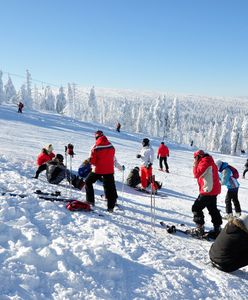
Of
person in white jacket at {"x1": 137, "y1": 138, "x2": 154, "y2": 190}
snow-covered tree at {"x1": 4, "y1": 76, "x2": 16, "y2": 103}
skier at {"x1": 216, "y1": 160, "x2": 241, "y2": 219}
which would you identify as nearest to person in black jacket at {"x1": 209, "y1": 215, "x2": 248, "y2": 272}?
skier at {"x1": 216, "y1": 160, "x2": 241, "y2": 219}

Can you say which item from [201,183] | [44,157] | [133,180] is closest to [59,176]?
[44,157]

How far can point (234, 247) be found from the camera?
508 centimetres

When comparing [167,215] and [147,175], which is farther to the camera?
[147,175]

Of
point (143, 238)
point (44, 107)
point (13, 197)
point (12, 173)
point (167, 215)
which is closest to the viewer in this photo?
point (143, 238)

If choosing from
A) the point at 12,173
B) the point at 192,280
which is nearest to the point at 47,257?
the point at 192,280

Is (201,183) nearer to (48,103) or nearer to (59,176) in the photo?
(59,176)

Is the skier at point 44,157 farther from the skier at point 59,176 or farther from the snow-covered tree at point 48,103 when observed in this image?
the snow-covered tree at point 48,103

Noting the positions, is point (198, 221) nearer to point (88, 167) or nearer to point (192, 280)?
point (192, 280)

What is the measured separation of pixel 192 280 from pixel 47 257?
214 cm

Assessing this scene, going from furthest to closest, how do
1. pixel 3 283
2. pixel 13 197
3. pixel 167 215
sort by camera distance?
1. pixel 167 215
2. pixel 13 197
3. pixel 3 283

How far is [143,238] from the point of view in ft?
20.1

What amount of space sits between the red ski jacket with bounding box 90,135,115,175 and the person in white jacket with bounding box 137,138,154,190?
393 cm

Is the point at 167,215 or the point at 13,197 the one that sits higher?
the point at 13,197

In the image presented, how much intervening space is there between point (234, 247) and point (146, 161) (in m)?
7.27
